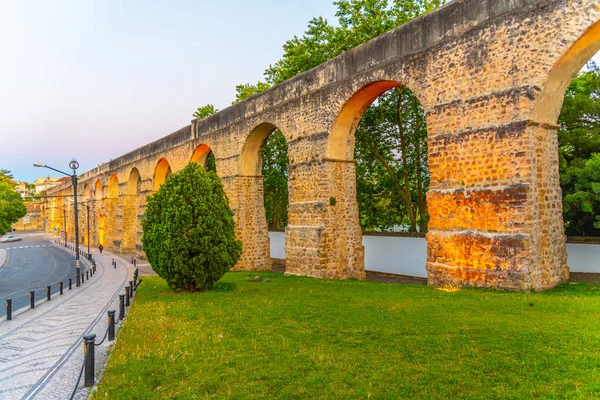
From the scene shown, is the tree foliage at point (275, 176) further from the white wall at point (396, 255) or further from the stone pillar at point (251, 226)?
the white wall at point (396, 255)

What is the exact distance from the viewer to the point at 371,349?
207 inches

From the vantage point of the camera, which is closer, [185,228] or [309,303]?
[309,303]

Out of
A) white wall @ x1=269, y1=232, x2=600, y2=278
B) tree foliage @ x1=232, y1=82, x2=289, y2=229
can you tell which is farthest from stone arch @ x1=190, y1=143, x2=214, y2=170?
white wall @ x1=269, y1=232, x2=600, y2=278

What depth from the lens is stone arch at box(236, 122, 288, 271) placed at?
17109 mm

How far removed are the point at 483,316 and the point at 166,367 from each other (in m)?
4.62

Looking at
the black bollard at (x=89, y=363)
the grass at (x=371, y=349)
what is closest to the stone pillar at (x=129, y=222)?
the grass at (x=371, y=349)

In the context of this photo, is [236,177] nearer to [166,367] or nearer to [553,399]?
[166,367]

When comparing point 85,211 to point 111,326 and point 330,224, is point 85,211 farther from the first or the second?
point 111,326

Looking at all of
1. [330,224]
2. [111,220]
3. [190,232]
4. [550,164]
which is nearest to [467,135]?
[550,164]

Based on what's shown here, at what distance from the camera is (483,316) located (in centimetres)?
639

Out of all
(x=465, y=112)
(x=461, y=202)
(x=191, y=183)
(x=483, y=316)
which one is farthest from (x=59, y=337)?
(x=465, y=112)

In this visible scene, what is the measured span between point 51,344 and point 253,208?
1082 centimetres

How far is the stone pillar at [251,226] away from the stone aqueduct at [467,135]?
10.7ft

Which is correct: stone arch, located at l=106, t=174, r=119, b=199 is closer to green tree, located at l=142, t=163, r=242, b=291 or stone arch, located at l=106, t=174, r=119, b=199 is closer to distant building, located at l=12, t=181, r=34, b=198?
green tree, located at l=142, t=163, r=242, b=291
